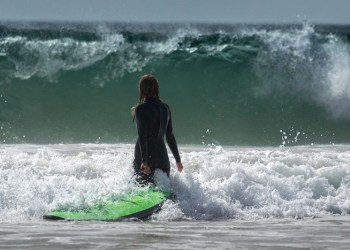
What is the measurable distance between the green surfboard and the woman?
37cm

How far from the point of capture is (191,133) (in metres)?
18.6

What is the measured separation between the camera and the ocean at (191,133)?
26.2ft

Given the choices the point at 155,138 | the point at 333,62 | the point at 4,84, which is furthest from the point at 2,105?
the point at 155,138

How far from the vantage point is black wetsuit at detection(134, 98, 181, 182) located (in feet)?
30.0

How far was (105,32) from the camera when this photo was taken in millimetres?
22953

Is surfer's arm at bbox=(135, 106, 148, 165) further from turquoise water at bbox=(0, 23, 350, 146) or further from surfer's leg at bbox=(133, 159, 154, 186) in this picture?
turquoise water at bbox=(0, 23, 350, 146)

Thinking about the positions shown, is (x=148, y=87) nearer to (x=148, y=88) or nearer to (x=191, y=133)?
(x=148, y=88)

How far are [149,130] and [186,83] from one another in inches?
464

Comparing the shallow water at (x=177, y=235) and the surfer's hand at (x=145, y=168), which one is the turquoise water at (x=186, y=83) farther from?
the shallow water at (x=177, y=235)

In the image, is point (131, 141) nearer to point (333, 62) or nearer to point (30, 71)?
point (30, 71)

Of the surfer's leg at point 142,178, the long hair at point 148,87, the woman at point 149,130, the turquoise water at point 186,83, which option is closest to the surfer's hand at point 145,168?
the woman at point 149,130

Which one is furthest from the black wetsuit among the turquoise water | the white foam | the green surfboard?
the turquoise water

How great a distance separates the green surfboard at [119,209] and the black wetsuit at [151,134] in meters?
0.40

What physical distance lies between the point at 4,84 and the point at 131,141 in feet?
13.4
